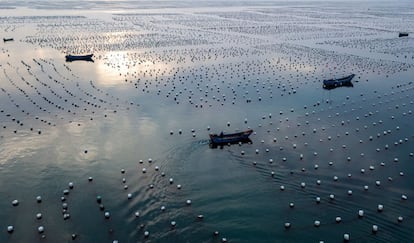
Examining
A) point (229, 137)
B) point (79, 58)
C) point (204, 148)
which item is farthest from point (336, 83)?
point (79, 58)

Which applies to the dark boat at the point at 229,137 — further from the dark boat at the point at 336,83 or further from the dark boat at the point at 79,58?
the dark boat at the point at 79,58

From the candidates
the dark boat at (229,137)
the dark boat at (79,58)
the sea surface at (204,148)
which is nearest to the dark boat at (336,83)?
the sea surface at (204,148)

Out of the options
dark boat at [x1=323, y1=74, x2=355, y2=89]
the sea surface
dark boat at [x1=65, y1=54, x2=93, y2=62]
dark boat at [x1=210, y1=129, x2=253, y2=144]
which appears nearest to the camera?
the sea surface

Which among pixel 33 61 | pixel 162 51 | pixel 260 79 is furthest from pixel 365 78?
pixel 33 61

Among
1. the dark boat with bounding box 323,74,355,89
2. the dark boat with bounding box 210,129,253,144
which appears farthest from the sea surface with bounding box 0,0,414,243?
the dark boat with bounding box 323,74,355,89

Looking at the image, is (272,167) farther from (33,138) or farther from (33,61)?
(33,61)

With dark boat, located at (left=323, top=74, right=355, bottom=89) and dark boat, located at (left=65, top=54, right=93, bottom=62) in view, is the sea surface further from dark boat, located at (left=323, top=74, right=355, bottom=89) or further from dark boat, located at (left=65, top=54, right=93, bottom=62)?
dark boat, located at (left=323, top=74, right=355, bottom=89)
